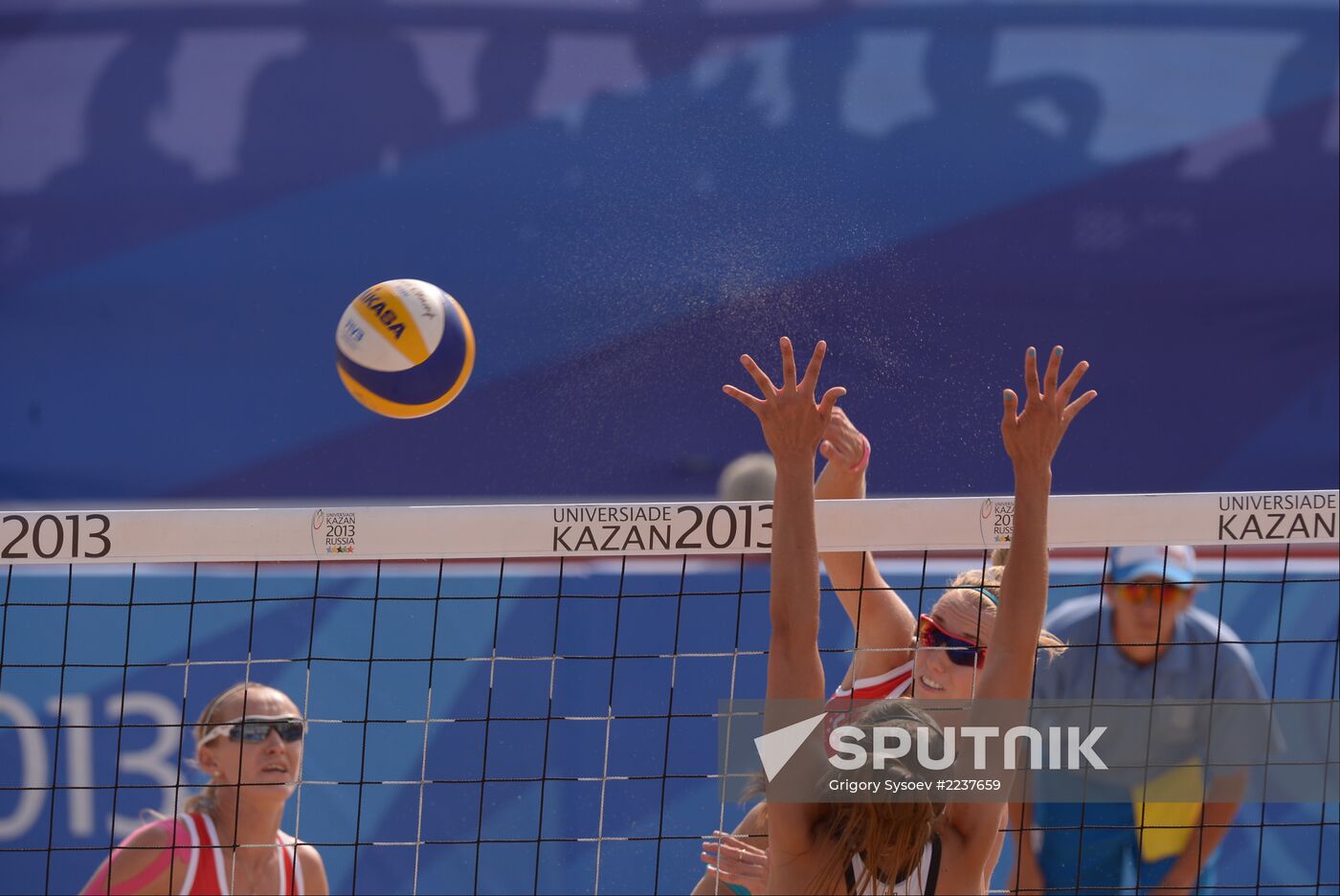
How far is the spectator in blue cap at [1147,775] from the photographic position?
4.61m

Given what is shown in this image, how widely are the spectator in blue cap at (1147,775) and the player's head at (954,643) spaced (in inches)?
41.1

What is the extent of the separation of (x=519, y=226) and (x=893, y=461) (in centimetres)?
203

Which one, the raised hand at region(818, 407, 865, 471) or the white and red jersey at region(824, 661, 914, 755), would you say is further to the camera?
the raised hand at region(818, 407, 865, 471)

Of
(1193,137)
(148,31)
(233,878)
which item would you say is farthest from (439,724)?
(1193,137)

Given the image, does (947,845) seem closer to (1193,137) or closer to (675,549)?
(675,549)

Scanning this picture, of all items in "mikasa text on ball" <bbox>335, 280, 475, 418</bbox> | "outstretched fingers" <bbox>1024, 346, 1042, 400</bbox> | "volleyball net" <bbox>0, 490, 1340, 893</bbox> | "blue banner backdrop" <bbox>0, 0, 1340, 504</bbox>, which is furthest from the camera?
"blue banner backdrop" <bbox>0, 0, 1340, 504</bbox>

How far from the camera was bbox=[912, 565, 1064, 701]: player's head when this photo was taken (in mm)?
3582

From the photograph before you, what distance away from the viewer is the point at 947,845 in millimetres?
2588

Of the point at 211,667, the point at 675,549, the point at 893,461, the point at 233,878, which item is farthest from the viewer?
the point at 893,461

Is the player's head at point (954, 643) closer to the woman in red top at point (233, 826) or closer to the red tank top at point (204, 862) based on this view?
the woman in red top at point (233, 826)

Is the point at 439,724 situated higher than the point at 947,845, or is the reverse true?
the point at 439,724

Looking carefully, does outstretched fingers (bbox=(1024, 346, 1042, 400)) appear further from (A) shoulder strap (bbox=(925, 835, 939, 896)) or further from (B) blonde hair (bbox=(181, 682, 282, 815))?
(B) blonde hair (bbox=(181, 682, 282, 815))

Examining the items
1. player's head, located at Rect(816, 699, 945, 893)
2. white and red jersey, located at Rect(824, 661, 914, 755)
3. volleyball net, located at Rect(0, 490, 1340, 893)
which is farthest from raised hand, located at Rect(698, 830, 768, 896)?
volleyball net, located at Rect(0, 490, 1340, 893)

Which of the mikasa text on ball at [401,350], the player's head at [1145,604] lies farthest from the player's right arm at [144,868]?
the player's head at [1145,604]
